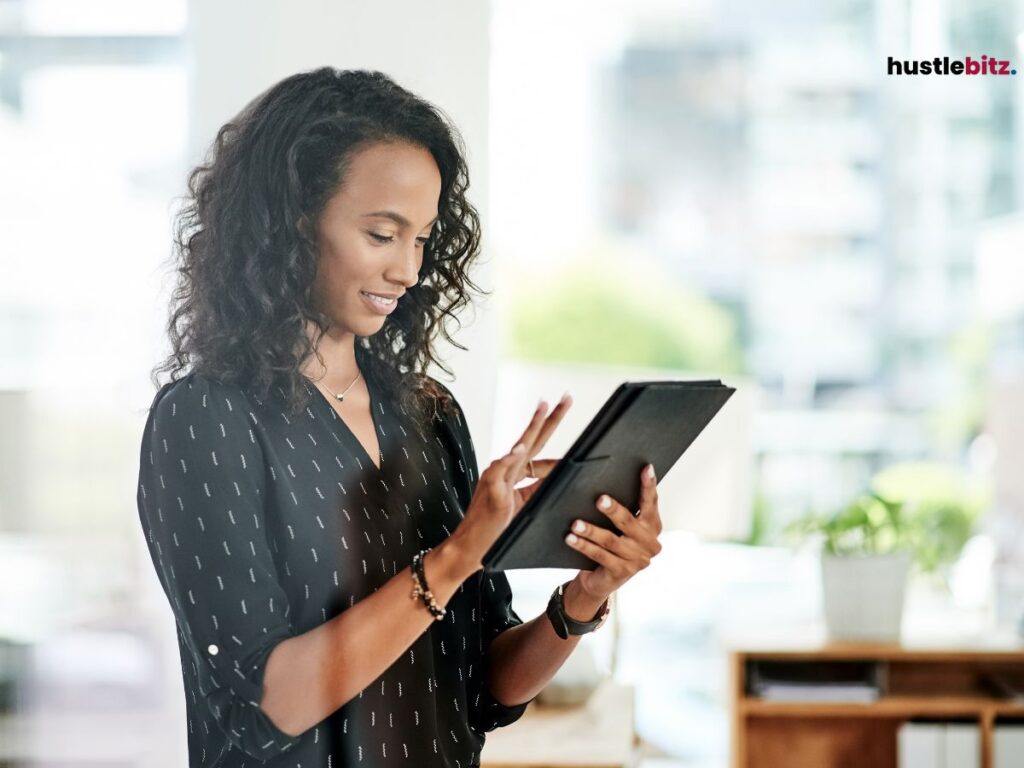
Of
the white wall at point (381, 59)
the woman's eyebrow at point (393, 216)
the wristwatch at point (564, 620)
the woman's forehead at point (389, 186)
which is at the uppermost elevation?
the white wall at point (381, 59)

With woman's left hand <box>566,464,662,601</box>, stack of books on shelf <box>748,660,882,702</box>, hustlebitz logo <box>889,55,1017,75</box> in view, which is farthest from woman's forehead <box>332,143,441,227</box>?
stack of books on shelf <box>748,660,882,702</box>

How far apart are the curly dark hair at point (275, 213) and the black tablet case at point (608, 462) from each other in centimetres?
17

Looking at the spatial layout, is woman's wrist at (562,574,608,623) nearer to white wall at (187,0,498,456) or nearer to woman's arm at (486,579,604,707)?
woman's arm at (486,579,604,707)

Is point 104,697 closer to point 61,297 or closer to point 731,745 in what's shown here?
point 61,297

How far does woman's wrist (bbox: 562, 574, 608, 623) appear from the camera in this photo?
33.4 inches

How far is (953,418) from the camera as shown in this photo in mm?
2910

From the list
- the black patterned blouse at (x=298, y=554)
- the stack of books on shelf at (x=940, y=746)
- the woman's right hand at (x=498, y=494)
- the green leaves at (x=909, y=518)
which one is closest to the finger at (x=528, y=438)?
the woman's right hand at (x=498, y=494)

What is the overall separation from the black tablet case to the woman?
0.5 inches

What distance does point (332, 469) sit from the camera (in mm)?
788

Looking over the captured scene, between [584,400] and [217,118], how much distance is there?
0.69 meters

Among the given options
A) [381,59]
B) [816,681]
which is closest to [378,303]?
[381,59]

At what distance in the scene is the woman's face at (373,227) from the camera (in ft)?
2.57

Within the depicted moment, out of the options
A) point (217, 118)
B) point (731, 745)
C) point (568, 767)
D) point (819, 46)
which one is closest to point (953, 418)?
point (819, 46)

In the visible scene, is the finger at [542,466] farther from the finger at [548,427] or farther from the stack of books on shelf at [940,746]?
the stack of books on shelf at [940,746]
